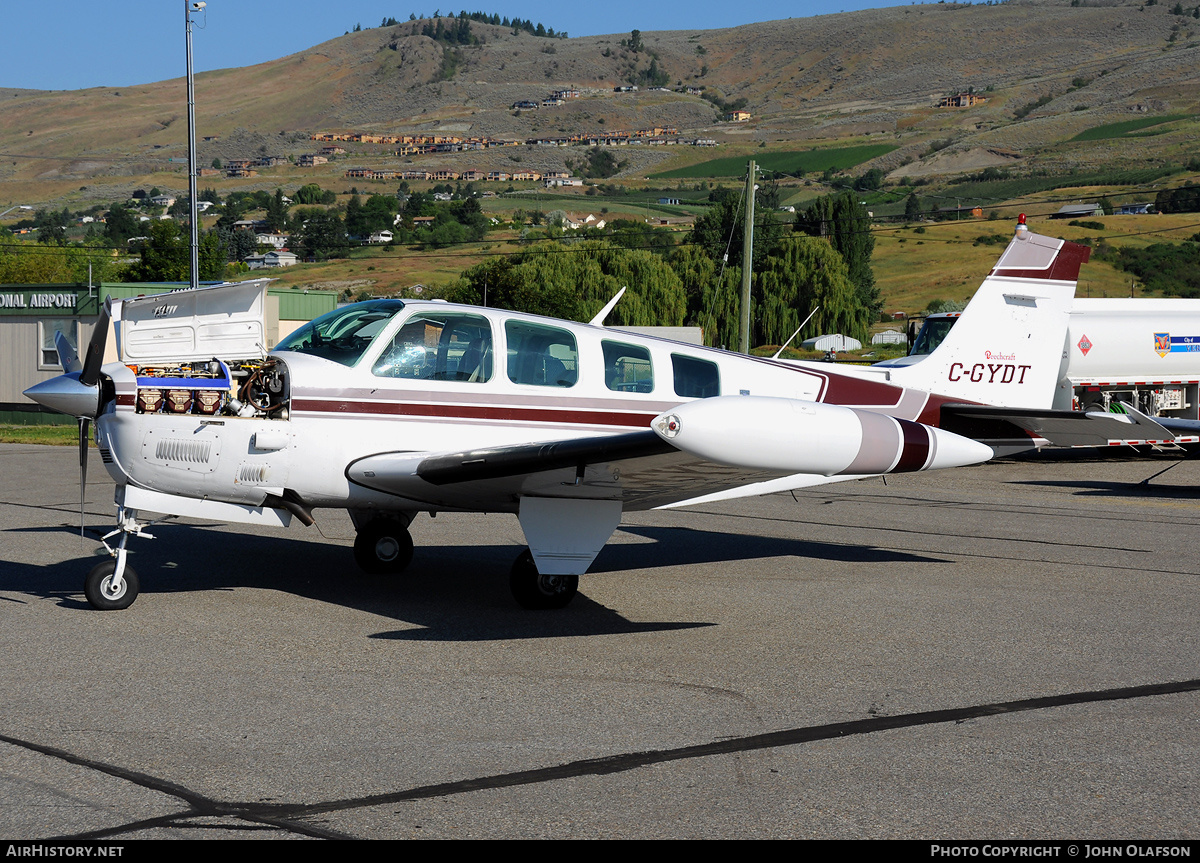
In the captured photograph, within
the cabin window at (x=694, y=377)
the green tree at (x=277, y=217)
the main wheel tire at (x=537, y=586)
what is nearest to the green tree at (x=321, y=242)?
the green tree at (x=277, y=217)

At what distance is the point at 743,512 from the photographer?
15383 millimetres

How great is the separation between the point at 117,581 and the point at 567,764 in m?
4.70

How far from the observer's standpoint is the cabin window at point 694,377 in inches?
394

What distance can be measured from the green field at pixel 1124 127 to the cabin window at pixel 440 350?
200196 millimetres

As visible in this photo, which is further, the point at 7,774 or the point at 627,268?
the point at 627,268

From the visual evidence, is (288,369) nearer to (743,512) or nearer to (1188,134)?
(743,512)

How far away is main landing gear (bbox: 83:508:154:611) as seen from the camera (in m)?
8.48

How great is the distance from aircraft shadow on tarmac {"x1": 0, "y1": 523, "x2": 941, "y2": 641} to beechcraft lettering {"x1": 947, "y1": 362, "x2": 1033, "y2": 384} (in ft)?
6.02

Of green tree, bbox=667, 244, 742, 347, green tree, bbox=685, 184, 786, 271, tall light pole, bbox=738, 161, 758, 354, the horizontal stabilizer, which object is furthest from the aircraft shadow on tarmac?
green tree, bbox=685, 184, 786, 271

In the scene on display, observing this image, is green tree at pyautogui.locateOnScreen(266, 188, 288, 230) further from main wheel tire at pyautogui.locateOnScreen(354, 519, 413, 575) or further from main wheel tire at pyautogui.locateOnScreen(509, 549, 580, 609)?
main wheel tire at pyautogui.locateOnScreen(509, 549, 580, 609)

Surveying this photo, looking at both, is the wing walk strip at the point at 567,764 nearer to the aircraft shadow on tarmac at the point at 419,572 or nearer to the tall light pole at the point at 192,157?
the aircraft shadow on tarmac at the point at 419,572

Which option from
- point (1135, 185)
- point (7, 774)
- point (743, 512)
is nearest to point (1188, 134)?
point (1135, 185)

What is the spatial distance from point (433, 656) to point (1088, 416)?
18.3ft

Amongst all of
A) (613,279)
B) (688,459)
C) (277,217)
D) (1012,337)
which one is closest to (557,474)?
(688,459)
